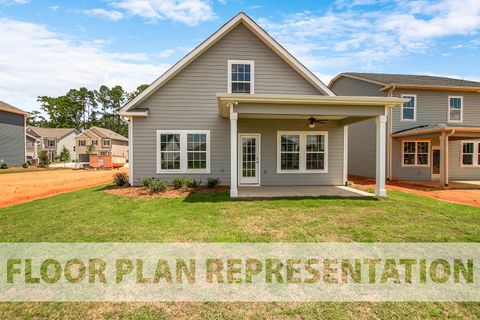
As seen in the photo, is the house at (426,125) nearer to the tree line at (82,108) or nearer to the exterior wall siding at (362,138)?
the exterior wall siding at (362,138)

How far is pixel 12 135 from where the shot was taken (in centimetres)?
2541

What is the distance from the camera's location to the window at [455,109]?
1479cm

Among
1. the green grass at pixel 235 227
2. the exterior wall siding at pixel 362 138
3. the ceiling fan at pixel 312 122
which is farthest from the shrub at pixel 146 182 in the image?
the exterior wall siding at pixel 362 138

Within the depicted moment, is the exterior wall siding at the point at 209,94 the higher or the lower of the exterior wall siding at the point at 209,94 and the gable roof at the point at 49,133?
the lower

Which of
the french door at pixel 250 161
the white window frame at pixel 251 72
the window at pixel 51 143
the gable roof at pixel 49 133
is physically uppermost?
the gable roof at pixel 49 133

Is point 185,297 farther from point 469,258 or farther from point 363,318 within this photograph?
point 469,258

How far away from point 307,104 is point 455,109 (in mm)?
12699

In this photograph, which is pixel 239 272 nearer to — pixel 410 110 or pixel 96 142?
pixel 410 110

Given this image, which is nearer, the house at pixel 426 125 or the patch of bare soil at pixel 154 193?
the patch of bare soil at pixel 154 193

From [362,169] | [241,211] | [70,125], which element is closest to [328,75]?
[362,169]

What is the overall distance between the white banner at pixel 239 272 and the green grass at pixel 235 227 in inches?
7.2

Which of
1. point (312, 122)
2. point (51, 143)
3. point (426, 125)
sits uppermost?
point (51, 143)

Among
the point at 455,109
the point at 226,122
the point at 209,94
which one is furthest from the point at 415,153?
the point at 209,94

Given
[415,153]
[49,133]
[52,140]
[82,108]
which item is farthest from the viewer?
[82,108]
